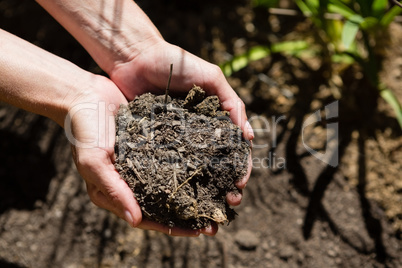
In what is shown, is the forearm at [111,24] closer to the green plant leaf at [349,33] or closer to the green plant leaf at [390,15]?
the green plant leaf at [349,33]

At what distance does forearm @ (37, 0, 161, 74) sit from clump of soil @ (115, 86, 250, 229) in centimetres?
22

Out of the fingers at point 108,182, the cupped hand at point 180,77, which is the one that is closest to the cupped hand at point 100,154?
the fingers at point 108,182

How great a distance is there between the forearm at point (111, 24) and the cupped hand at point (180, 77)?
2.0 inches

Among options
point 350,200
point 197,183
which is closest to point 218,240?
point 197,183

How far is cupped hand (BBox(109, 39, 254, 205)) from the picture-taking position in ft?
3.89

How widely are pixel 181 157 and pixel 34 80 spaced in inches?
21.9

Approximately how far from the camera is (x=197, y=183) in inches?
44.1

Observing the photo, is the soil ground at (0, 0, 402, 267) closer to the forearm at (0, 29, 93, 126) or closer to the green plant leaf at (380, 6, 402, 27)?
the green plant leaf at (380, 6, 402, 27)

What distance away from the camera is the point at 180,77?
1199 mm

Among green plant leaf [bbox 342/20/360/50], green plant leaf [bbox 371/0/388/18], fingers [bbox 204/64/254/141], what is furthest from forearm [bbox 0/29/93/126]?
green plant leaf [bbox 371/0/388/18]

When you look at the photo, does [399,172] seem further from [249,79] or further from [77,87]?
[77,87]

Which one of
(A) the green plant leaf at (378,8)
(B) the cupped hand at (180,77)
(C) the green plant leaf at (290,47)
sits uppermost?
(A) the green plant leaf at (378,8)

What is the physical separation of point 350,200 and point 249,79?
76cm

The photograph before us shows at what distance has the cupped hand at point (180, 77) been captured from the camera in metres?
1.19
